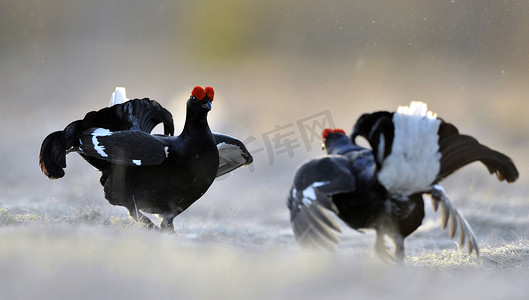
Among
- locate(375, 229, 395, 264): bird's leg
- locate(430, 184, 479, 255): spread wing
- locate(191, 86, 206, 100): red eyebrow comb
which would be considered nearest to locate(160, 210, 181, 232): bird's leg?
locate(191, 86, 206, 100): red eyebrow comb

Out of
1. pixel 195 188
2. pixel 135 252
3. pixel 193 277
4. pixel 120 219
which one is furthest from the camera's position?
pixel 120 219

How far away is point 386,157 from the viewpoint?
3943mm

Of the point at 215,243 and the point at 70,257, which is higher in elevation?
the point at 70,257

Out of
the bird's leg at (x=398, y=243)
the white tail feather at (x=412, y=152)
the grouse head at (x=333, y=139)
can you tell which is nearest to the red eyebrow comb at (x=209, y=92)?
the grouse head at (x=333, y=139)

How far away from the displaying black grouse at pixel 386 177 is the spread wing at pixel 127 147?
1154mm

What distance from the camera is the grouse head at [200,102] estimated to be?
4.79 m

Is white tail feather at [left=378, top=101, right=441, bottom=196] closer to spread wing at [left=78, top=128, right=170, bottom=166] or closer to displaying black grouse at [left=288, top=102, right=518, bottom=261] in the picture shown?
displaying black grouse at [left=288, top=102, right=518, bottom=261]

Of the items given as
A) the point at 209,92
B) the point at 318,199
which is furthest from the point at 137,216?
the point at 318,199

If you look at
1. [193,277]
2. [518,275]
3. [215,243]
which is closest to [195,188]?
[215,243]

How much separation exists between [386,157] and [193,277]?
53.5 inches

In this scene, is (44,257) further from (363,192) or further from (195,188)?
(363,192)

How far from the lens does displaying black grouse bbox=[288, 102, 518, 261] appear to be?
3.87 meters

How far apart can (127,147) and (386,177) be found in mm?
1912

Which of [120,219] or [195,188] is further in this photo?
[120,219]
